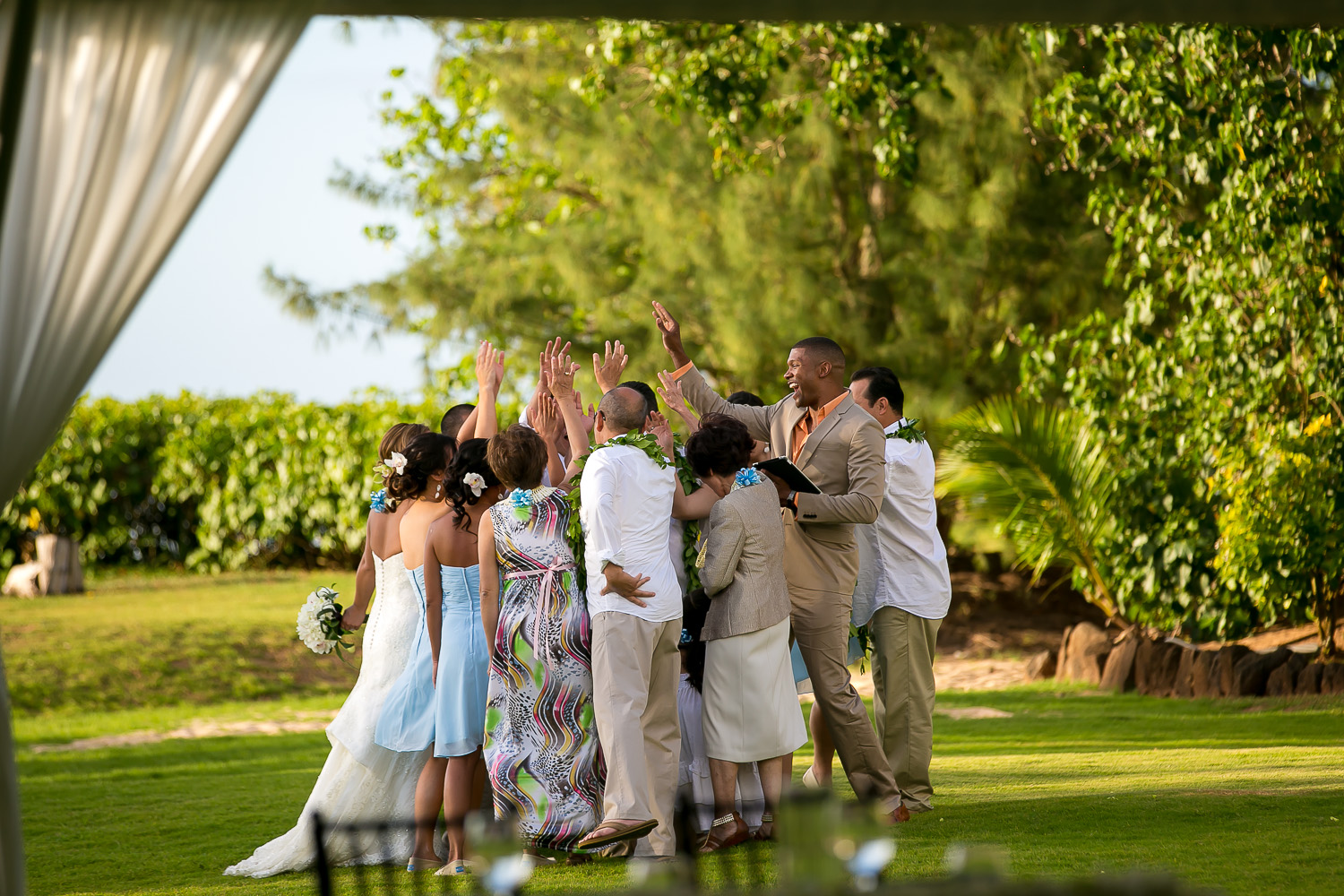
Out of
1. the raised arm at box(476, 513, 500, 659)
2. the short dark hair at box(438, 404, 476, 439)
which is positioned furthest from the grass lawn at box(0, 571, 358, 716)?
the raised arm at box(476, 513, 500, 659)

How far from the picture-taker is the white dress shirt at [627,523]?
5.22 metres

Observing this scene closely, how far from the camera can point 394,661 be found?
5938mm

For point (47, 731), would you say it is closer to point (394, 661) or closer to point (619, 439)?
point (394, 661)

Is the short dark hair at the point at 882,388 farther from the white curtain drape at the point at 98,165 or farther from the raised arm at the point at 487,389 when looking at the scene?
the white curtain drape at the point at 98,165

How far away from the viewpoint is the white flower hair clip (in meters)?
5.58

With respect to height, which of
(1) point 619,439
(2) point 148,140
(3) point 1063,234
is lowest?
(1) point 619,439

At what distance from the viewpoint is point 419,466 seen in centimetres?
588

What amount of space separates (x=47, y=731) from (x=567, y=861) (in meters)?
6.87

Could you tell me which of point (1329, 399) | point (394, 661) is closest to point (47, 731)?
point (394, 661)

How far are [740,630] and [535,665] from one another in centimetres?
89

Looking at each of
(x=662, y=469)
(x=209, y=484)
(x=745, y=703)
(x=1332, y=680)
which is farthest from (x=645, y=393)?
(x=209, y=484)

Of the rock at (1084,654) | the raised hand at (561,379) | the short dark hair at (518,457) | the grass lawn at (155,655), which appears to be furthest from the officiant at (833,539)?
the grass lawn at (155,655)

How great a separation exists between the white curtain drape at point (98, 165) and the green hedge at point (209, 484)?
14.0m

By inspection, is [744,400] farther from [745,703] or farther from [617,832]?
[617,832]
